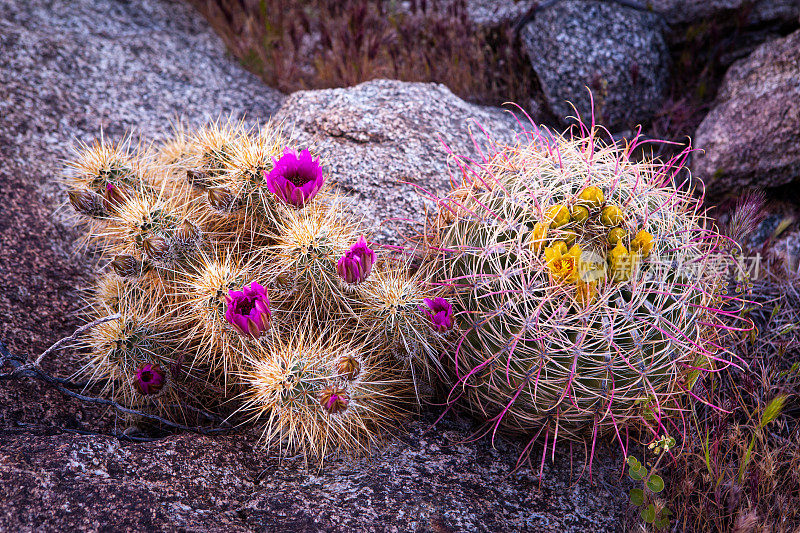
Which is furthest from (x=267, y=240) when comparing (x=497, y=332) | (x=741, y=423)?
(x=741, y=423)

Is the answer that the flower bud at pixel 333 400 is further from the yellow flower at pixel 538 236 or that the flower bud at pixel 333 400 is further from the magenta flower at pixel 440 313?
the yellow flower at pixel 538 236

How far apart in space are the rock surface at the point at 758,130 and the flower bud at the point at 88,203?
3172mm

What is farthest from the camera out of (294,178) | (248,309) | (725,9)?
(725,9)

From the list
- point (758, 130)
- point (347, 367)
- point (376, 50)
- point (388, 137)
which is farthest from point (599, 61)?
point (347, 367)

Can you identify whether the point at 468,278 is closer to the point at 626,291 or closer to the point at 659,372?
the point at 626,291

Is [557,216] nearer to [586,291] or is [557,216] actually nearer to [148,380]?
[586,291]

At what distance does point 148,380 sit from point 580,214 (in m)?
1.59

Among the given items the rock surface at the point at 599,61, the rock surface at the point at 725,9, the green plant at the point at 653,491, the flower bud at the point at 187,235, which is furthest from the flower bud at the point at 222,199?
the rock surface at the point at 725,9

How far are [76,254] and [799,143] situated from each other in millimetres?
4119

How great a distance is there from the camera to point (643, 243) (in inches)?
68.5

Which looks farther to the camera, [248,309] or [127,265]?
[127,265]

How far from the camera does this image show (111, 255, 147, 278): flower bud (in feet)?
6.76

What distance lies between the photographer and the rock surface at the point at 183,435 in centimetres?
176

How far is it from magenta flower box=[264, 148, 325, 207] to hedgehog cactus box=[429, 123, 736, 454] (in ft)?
1.69
